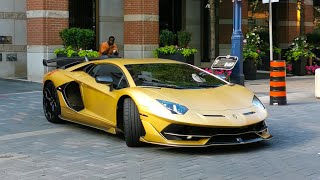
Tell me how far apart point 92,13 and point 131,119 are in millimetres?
14487

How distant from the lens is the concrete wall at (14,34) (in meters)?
19.0

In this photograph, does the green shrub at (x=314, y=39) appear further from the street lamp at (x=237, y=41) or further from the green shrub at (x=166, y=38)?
the street lamp at (x=237, y=41)

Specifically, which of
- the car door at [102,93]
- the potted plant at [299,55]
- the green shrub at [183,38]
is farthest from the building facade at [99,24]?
the car door at [102,93]

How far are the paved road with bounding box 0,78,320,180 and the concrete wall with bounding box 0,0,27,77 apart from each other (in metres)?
9.59

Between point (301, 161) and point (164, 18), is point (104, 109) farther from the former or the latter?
point (164, 18)

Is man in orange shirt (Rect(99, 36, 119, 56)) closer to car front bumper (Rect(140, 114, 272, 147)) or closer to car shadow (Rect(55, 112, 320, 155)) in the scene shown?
car shadow (Rect(55, 112, 320, 155))

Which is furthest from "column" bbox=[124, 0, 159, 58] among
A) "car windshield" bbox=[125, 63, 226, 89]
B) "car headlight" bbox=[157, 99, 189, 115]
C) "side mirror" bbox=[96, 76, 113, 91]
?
"car headlight" bbox=[157, 99, 189, 115]

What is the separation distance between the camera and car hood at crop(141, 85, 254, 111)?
717 cm

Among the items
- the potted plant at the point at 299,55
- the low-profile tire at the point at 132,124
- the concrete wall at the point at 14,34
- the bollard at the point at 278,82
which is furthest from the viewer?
the potted plant at the point at 299,55

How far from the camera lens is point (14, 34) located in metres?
19.3

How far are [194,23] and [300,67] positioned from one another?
536cm

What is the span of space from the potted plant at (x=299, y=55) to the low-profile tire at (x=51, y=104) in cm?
1511

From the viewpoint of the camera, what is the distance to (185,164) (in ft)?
21.3

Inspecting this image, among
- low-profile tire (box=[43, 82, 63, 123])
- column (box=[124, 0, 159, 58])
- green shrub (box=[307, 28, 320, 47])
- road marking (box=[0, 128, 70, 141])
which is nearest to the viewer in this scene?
road marking (box=[0, 128, 70, 141])
